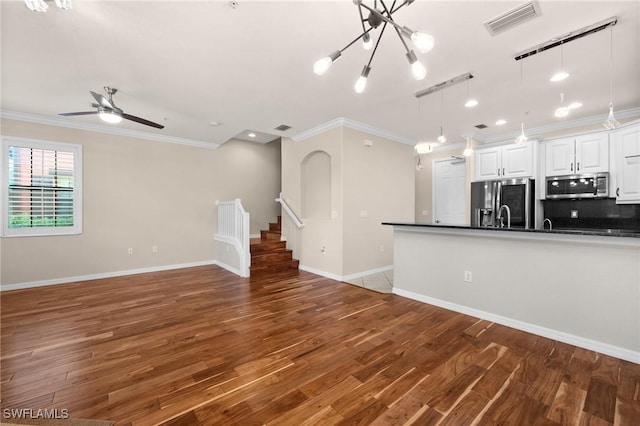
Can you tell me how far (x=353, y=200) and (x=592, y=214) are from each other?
400cm

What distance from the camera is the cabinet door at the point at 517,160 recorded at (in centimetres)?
470

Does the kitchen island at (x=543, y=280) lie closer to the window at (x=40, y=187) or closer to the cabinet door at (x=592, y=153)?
the cabinet door at (x=592, y=153)

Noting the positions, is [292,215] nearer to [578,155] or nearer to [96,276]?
[96,276]

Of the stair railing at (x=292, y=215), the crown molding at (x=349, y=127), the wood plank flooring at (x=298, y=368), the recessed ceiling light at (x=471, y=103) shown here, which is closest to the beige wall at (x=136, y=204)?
the wood plank flooring at (x=298, y=368)

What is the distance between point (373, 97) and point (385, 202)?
2.36 m

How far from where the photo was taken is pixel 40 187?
4422 millimetres

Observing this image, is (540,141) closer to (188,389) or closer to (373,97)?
(373,97)

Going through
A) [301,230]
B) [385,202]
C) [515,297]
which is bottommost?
[515,297]

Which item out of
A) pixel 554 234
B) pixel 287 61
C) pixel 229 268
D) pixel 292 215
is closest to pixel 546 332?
pixel 554 234

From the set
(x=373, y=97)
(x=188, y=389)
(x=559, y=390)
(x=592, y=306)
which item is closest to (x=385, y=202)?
(x=373, y=97)

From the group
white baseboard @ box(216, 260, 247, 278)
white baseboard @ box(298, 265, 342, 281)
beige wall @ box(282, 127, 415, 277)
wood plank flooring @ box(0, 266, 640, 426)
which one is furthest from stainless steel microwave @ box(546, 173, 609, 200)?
white baseboard @ box(216, 260, 247, 278)

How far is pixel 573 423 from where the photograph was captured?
5.22 feet

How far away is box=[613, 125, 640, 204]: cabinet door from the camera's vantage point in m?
3.72

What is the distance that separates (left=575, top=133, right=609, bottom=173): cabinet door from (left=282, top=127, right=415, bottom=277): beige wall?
9.08 ft
